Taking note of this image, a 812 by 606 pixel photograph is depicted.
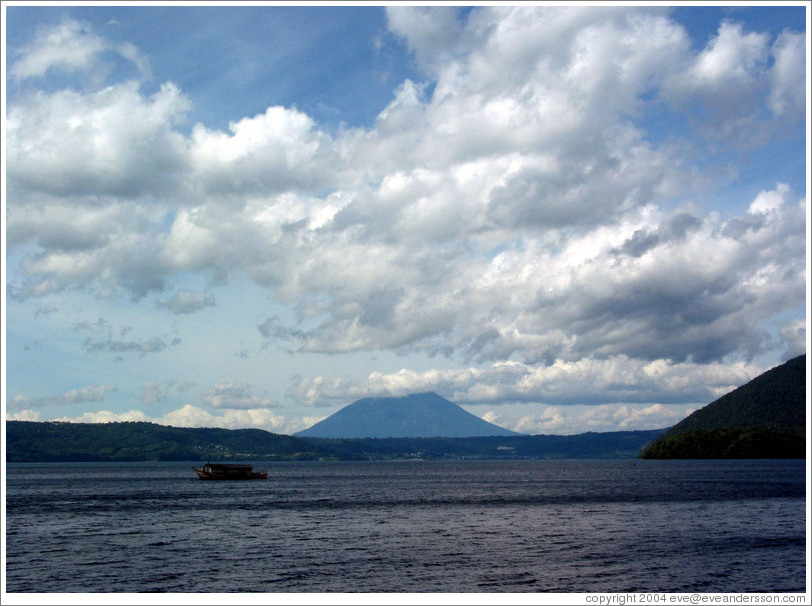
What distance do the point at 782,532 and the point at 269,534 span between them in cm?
5691

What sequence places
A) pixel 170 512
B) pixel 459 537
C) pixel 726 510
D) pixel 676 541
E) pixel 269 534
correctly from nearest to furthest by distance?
pixel 676 541, pixel 459 537, pixel 269 534, pixel 726 510, pixel 170 512

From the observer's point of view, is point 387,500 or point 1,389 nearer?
point 1,389

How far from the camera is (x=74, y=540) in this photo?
2982 inches

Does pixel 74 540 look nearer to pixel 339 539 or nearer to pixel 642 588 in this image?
pixel 339 539

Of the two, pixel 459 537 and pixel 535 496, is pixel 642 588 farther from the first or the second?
pixel 535 496

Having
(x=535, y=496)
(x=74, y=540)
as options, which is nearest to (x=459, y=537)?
(x=74, y=540)

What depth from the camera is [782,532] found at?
7512cm

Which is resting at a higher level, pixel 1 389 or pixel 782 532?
pixel 1 389

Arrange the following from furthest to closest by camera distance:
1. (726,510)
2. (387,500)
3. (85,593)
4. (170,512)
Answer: (387,500) < (170,512) < (726,510) < (85,593)

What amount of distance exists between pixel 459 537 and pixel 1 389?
51548 mm

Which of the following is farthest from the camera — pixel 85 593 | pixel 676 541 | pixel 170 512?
pixel 170 512

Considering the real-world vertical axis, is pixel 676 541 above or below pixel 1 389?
below

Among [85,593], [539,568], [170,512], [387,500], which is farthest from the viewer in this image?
[387,500]

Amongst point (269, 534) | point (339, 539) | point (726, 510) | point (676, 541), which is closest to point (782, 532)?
point (676, 541)
